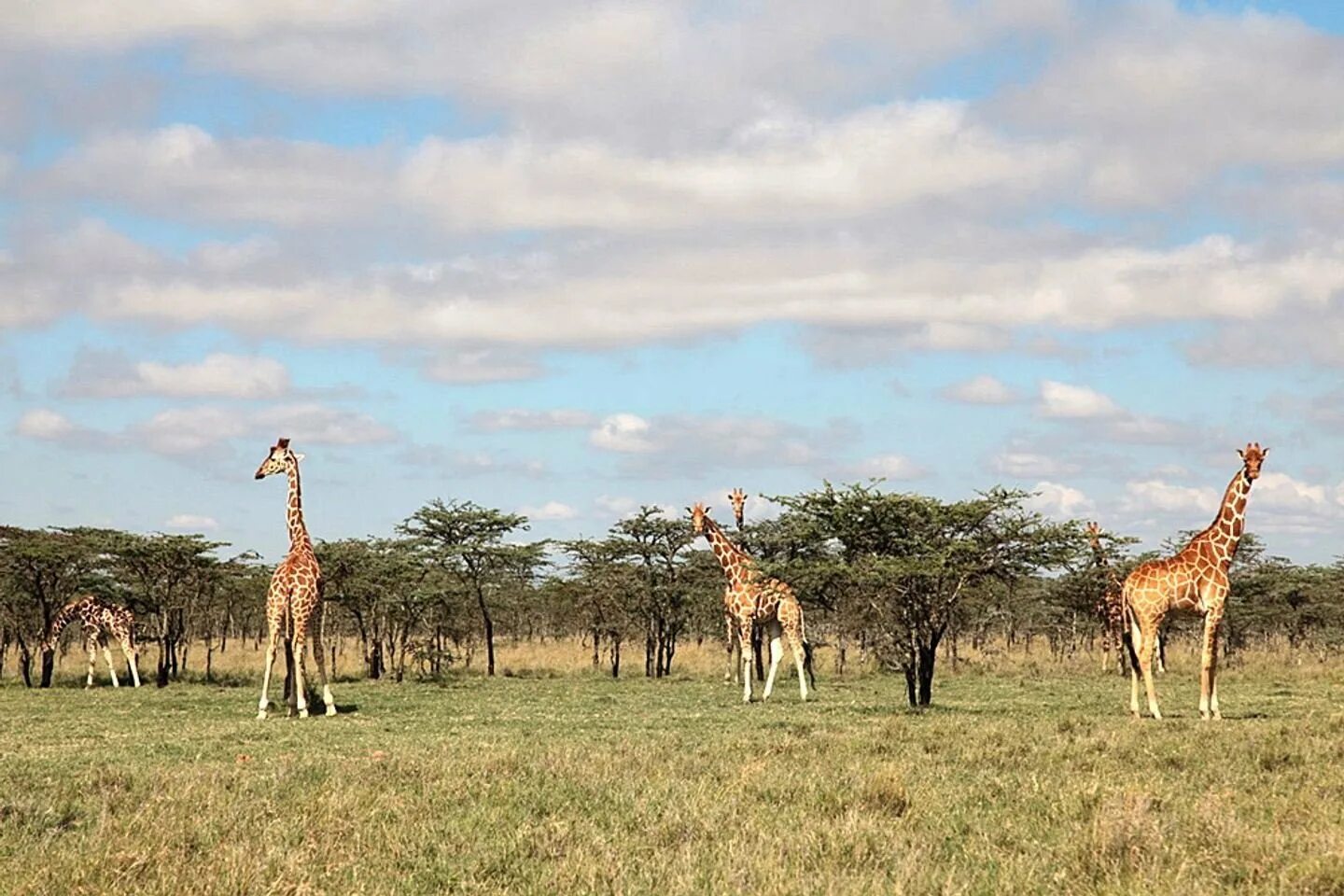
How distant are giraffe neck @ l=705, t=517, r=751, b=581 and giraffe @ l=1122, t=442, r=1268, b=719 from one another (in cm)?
878

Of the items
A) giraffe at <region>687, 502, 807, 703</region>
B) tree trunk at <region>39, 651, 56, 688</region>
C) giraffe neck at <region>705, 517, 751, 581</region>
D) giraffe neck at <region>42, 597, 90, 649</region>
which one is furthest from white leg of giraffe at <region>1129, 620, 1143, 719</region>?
tree trunk at <region>39, 651, 56, 688</region>

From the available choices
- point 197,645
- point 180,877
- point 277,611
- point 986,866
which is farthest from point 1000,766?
point 197,645

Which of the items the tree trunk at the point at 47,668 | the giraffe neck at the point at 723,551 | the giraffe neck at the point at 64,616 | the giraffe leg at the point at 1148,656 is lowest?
the tree trunk at the point at 47,668

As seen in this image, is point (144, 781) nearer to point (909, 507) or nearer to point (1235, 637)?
point (909, 507)

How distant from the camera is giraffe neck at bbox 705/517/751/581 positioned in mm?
27250

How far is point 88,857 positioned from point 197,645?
53875 millimetres

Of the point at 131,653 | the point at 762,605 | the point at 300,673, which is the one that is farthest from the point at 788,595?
the point at 131,653

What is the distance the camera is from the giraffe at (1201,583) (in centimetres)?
2009

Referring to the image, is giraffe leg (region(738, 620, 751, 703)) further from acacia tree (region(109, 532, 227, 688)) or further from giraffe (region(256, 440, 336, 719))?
acacia tree (region(109, 532, 227, 688))

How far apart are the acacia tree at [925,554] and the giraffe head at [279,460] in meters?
10.5

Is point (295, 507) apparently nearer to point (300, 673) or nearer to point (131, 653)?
point (300, 673)

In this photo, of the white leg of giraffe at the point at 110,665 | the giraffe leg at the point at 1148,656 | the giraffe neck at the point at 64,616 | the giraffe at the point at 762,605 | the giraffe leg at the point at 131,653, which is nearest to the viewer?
the giraffe leg at the point at 1148,656

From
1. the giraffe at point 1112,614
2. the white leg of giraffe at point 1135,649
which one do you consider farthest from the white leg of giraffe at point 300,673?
the giraffe at point 1112,614

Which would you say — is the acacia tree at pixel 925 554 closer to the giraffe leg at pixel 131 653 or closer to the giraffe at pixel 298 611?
the giraffe at pixel 298 611
